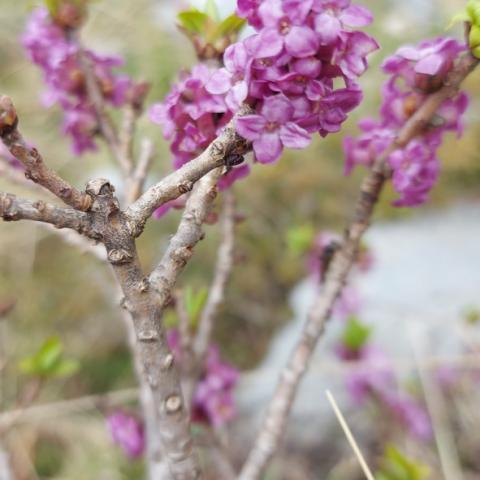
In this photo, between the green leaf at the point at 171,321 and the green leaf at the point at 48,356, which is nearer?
the green leaf at the point at 48,356

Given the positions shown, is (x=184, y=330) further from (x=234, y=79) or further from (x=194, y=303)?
(x=234, y=79)

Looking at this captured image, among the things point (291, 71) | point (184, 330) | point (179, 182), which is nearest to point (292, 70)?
point (291, 71)

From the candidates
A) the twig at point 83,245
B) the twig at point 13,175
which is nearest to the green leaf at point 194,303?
the twig at point 83,245

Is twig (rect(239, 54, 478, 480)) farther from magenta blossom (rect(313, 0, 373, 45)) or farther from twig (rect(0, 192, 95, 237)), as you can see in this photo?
twig (rect(0, 192, 95, 237))

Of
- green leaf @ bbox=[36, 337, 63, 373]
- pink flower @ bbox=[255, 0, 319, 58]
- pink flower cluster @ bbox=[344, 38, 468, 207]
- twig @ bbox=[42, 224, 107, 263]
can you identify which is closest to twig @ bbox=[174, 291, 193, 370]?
twig @ bbox=[42, 224, 107, 263]

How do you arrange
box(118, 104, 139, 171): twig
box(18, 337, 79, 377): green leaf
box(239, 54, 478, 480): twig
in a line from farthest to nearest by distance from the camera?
1. box(18, 337, 79, 377): green leaf
2. box(118, 104, 139, 171): twig
3. box(239, 54, 478, 480): twig

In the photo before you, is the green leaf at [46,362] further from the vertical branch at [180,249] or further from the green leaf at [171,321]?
the vertical branch at [180,249]

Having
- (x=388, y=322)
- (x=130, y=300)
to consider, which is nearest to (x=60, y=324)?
(x=388, y=322)
